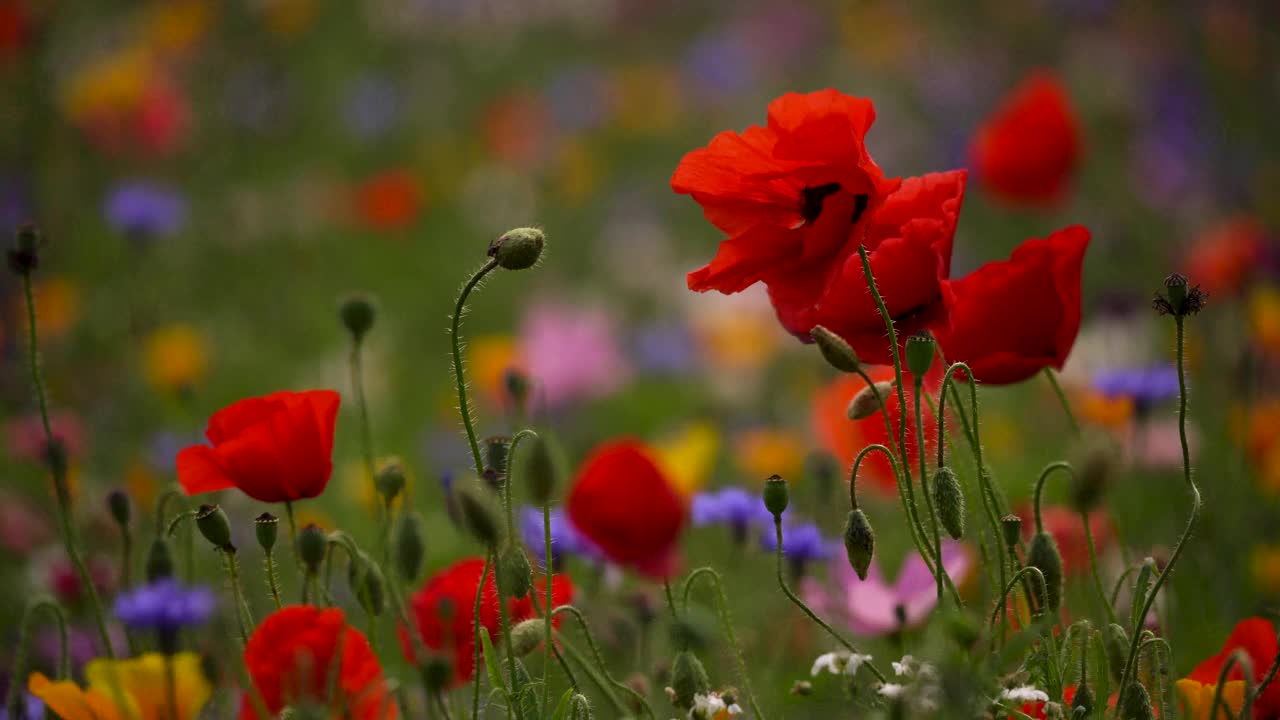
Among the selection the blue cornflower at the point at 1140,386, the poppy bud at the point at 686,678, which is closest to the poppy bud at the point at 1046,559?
the poppy bud at the point at 686,678

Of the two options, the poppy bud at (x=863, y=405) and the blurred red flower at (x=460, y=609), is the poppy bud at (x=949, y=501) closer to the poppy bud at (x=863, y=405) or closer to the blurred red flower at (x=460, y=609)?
the poppy bud at (x=863, y=405)

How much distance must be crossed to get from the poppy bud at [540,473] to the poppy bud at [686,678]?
0.50ft

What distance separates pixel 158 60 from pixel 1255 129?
381 centimetres

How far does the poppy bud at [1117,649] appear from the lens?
90cm

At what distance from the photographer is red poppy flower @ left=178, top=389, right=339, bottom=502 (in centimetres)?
99

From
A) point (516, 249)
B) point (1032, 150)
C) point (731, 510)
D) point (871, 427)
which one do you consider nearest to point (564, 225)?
point (1032, 150)

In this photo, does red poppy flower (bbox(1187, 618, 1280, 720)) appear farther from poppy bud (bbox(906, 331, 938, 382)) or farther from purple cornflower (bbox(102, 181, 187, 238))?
purple cornflower (bbox(102, 181, 187, 238))

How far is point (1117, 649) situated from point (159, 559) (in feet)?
2.50

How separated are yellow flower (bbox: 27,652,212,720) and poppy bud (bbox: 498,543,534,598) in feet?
0.73

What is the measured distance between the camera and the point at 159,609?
3.75ft

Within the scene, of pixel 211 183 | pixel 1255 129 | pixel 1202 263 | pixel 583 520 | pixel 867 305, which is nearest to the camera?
pixel 867 305

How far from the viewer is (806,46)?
5.65 m

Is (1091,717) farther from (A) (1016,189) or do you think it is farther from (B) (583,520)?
(A) (1016,189)

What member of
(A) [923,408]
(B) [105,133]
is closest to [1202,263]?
(A) [923,408]
